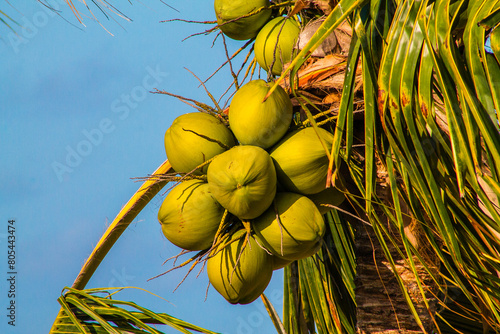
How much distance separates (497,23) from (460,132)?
333 mm

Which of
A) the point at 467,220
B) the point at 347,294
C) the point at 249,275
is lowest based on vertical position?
the point at 347,294

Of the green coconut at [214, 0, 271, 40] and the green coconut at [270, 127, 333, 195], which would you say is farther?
the green coconut at [214, 0, 271, 40]

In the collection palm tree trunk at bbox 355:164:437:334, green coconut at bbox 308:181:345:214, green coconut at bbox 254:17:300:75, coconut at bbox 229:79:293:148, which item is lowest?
palm tree trunk at bbox 355:164:437:334

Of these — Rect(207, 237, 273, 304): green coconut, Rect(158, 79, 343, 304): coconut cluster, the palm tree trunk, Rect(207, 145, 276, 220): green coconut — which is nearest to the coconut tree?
the palm tree trunk

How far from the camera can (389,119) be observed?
6.04 ft

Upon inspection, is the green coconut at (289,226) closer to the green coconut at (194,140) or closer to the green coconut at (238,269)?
the green coconut at (238,269)

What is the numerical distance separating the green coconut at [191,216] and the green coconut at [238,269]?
0.09 m

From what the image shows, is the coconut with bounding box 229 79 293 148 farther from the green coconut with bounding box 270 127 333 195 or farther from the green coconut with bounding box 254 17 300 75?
the green coconut with bounding box 254 17 300 75

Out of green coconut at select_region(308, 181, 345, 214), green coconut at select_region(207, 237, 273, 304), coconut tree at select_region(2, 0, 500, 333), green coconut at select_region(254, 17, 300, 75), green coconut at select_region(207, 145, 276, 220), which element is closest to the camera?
coconut tree at select_region(2, 0, 500, 333)

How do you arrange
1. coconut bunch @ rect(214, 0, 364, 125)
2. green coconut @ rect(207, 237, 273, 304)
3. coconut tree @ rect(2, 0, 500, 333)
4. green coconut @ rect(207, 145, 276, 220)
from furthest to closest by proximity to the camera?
coconut bunch @ rect(214, 0, 364, 125)
green coconut @ rect(207, 237, 273, 304)
green coconut @ rect(207, 145, 276, 220)
coconut tree @ rect(2, 0, 500, 333)

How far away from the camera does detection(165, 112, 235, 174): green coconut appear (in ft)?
6.65

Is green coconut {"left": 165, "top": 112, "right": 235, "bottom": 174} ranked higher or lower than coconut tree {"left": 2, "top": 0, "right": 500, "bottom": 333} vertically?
higher

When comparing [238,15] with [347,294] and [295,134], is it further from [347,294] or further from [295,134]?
[347,294]

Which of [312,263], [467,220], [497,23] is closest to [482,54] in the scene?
[497,23]
